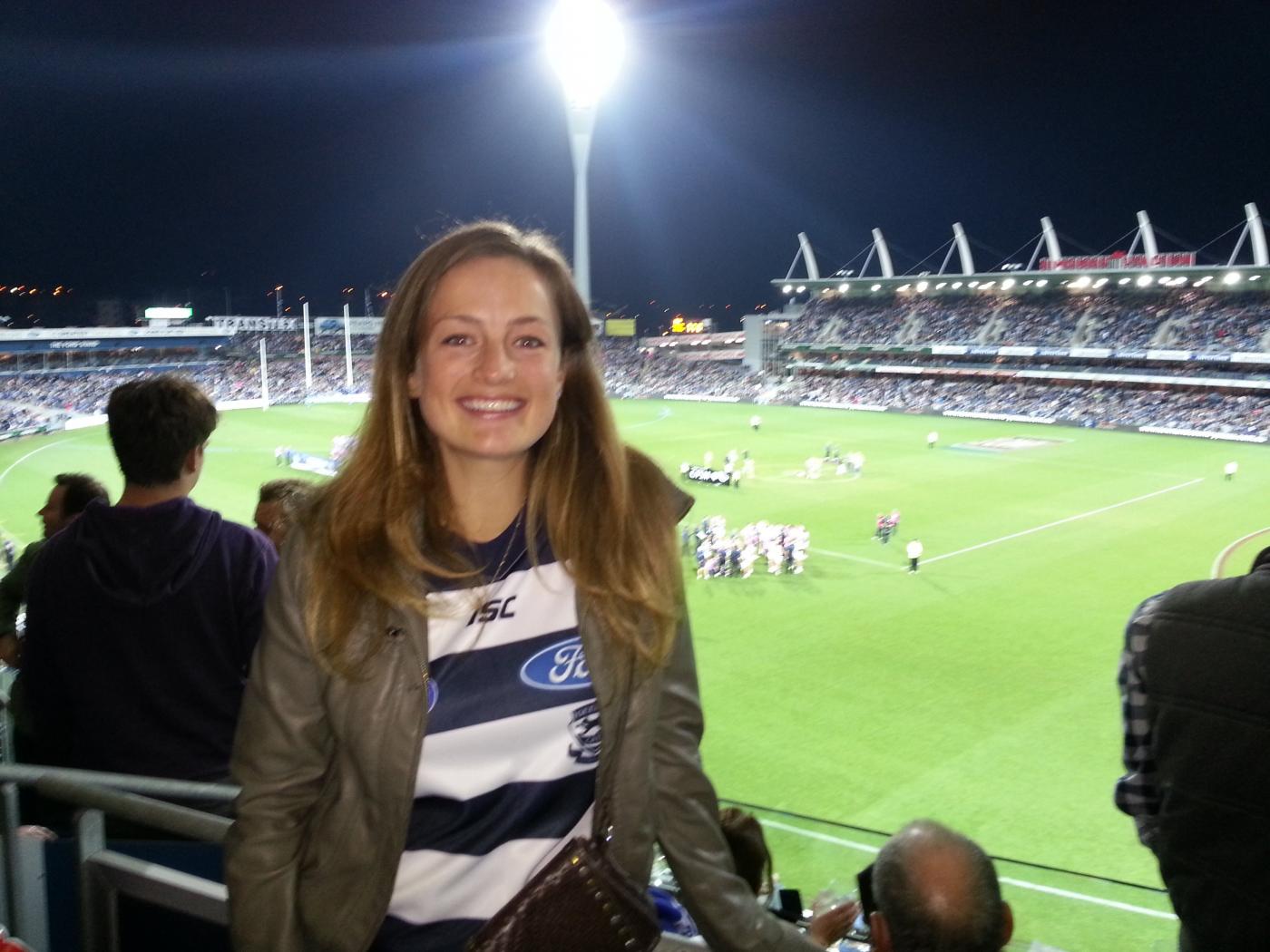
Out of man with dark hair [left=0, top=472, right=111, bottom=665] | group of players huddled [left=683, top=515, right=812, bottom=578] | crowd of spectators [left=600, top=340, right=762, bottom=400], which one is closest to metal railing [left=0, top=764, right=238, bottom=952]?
man with dark hair [left=0, top=472, right=111, bottom=665]

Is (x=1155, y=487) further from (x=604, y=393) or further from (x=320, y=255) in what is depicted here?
(x=320, y=255)

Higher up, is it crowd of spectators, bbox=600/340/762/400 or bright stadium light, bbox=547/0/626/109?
bright stadium light, bbox=547/0/626/109

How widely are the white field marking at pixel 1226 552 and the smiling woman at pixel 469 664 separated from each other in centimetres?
1966

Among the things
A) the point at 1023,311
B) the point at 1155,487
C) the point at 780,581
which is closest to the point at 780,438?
the point at 1155,487

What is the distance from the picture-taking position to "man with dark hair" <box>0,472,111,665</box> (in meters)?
4.25

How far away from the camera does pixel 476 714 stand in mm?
1547

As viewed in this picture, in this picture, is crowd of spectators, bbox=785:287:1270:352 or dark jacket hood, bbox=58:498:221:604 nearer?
dark jacket hood, bbox=58:498:221:604

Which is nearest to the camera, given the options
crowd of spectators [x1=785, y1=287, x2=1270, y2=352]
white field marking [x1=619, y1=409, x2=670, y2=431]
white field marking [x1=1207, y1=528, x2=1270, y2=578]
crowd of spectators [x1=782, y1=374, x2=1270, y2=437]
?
white field marking [x1=1207, y1=528, x2=1270, y2=578]

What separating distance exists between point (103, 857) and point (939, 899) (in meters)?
1.82

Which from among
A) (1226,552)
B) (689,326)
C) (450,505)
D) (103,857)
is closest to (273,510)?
(103,857)

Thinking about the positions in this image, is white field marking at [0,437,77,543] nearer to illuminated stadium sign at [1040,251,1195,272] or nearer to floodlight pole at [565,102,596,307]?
floodlight pole at [565,102,596,307]

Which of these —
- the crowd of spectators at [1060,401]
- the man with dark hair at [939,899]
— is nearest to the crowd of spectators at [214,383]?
the crowd of spectators at [1060,401]

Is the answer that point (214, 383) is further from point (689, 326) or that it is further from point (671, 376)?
point (689, 326)

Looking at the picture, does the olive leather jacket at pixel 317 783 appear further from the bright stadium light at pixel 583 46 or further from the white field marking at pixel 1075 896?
the bright stadium light at pixel 583 46
